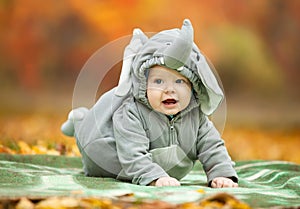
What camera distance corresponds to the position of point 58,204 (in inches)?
90.1

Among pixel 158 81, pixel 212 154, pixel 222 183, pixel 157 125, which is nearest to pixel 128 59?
pixel 158 81

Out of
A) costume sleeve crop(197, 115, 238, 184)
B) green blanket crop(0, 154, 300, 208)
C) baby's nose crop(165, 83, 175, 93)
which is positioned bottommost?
green blanket crop(0, 154, 300, 208)

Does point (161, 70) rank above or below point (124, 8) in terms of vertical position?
below

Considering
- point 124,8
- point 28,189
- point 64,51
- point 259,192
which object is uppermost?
point 124,8

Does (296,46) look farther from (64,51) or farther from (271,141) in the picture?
(64,51)

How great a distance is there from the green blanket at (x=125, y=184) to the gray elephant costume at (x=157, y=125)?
0.11 metres

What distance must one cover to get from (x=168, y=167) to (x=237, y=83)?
11.2 feet

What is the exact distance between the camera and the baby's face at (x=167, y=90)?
297cm

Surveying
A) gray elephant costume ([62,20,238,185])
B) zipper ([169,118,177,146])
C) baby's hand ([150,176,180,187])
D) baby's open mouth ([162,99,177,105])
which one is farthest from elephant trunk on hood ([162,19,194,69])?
baby's hand ([150,176,180,187])

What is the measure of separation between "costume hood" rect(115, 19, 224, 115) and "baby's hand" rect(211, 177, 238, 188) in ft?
0.94

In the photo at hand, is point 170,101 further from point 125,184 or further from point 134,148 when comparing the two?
point 125,184

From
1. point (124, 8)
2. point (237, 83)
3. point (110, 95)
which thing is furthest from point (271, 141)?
point (110, 95)

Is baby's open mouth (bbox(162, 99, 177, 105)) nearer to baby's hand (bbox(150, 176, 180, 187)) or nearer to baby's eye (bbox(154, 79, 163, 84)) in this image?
baby's eye (bbox(154, 79, 163, 84))

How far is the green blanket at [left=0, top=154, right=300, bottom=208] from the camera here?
2549 mm
